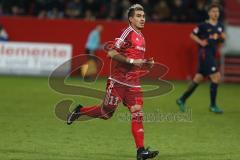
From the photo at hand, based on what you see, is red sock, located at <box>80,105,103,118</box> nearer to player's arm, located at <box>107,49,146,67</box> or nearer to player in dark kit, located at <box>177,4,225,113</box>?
player's arm, located at <box>107,49,146,67</box>

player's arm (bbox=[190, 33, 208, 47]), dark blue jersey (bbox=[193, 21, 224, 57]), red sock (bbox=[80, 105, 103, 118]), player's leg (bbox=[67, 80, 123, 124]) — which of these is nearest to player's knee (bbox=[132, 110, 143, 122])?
player's leg (bbox=[67, 80, 123, 124])

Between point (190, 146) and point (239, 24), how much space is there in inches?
556

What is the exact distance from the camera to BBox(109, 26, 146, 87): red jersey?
28.0ft

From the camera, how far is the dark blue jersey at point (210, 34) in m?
13.5

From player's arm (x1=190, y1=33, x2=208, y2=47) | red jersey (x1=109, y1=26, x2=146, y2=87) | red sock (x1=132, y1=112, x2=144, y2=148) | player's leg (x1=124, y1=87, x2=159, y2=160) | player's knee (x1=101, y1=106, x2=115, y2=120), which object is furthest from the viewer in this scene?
player's arm (x1=190, y1=33, x2=208, y2=47)

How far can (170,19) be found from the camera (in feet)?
76.2

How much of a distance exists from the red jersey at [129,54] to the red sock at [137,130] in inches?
18.6

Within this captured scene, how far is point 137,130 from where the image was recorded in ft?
27.2

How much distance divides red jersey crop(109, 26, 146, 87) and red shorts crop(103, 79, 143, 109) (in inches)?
2.6

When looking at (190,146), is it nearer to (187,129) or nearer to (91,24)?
(187,129)

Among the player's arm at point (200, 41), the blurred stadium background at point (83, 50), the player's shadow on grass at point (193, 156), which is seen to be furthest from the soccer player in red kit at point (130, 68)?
the player's arm at point (200, 41)

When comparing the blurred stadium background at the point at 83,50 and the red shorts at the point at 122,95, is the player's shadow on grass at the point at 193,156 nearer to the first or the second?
the red shorts at the point at 122,95

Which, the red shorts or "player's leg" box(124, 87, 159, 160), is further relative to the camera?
the red shorts

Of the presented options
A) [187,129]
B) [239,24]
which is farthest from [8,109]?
[239,24]
